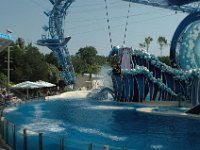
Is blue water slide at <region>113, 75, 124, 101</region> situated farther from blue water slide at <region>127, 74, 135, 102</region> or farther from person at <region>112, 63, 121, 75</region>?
blue water slide at <region>127, 74, 135, 102</region>

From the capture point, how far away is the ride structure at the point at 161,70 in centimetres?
2919

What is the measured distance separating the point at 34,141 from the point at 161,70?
69.0 ft

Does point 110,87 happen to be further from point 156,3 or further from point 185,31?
point 156,3

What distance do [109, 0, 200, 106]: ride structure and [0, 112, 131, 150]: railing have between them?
18.0 meters

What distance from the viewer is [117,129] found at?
53.6 ft

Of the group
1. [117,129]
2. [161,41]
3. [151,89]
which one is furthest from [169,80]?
[161,41]

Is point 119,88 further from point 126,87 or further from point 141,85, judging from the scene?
point 141,85

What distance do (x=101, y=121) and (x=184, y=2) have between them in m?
17.2

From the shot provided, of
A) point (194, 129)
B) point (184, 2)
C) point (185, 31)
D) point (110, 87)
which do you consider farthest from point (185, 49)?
point (194, 129)

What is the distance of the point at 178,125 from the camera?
1762 centimetres

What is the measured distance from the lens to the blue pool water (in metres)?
12.9

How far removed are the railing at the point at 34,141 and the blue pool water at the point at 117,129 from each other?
0.07ft

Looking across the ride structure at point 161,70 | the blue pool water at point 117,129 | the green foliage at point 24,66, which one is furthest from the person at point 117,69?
the green foliage at point 24,66

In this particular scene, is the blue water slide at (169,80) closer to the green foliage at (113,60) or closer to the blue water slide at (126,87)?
the blue water slide at (126,87)
